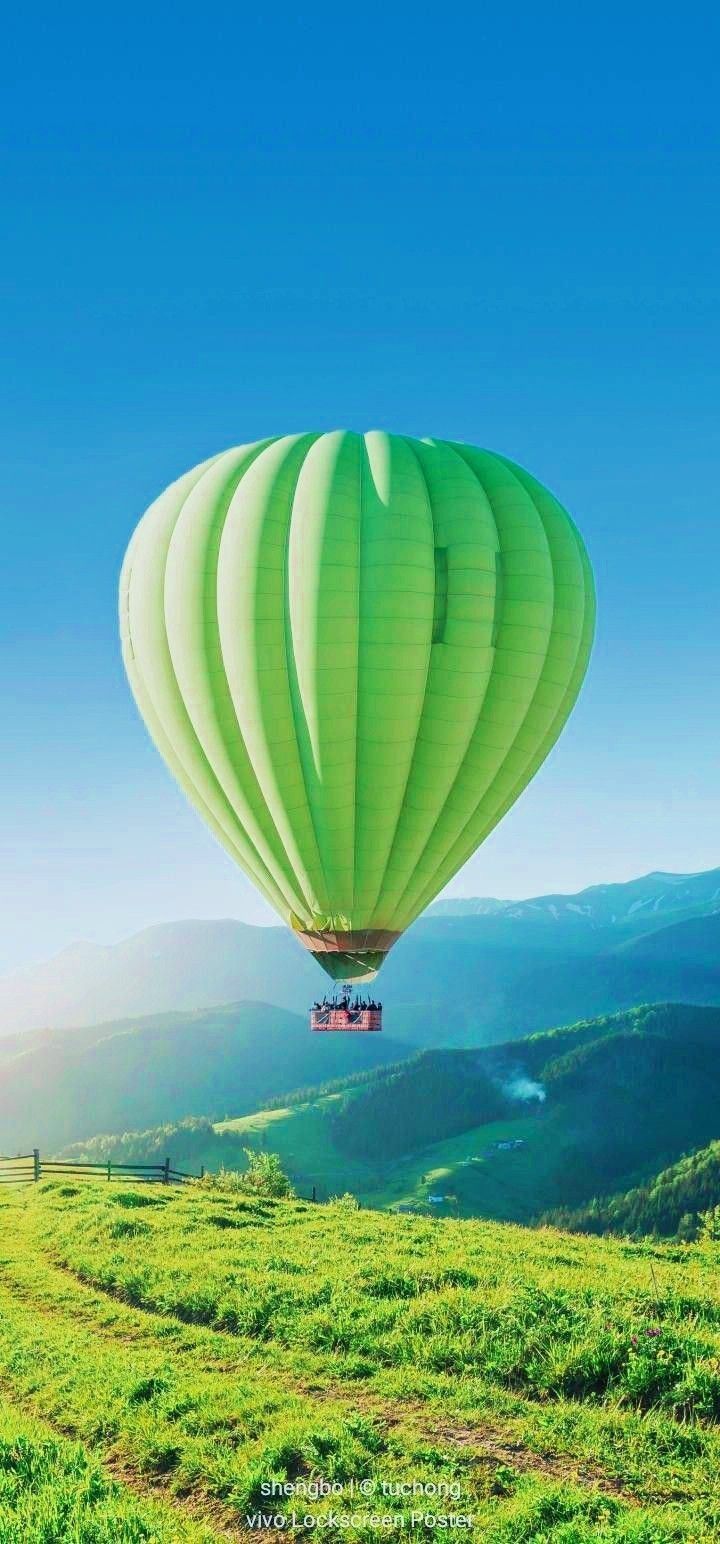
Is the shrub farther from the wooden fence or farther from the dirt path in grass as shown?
the dirt path in grass

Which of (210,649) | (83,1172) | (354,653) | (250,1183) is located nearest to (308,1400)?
(354,653)

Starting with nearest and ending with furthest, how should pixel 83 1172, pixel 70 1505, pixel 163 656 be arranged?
pixel 70 1505 < pixel 163 656 < pixel 83 1172

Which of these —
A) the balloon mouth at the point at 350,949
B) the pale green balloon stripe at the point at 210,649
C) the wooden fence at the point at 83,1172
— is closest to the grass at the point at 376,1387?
the balloon mouth at the point at 350,949

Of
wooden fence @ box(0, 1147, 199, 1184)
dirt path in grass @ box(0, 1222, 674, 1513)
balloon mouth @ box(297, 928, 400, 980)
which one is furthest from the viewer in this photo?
wooden fence @ box(0, 1147, 199, 1184)

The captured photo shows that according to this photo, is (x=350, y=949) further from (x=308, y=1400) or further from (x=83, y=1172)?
(x=83, y=1172)

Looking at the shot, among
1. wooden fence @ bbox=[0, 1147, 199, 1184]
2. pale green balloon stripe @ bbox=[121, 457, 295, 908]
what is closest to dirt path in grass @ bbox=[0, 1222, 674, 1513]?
pale green balloon stripe @ bbox=[121, 457, 295, 908]

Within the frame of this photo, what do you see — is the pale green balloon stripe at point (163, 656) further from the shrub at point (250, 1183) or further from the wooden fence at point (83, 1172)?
the wooden fence at point (83, 1172)
